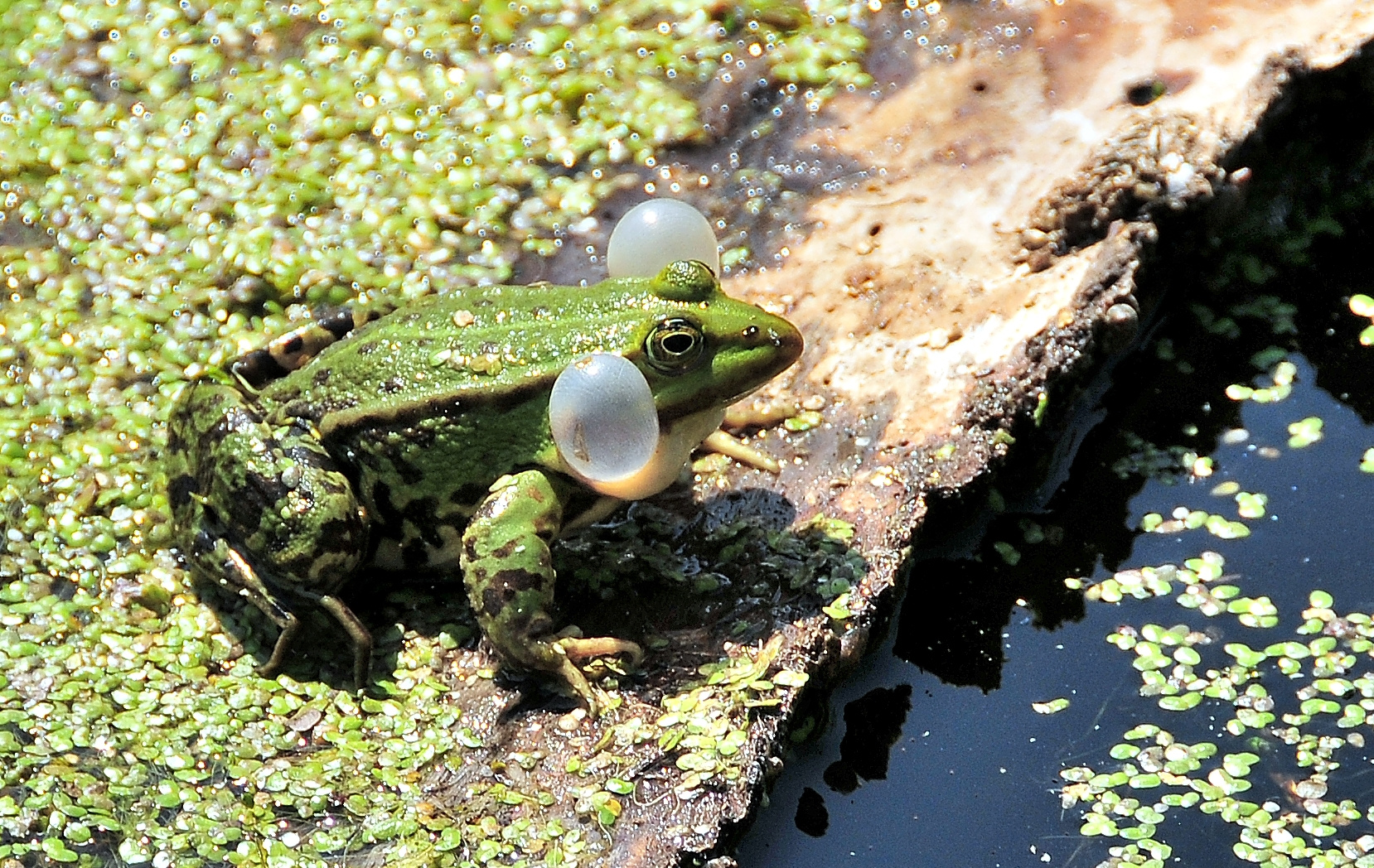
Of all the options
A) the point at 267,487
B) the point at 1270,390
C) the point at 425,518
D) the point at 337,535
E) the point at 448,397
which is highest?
the point at 448,397

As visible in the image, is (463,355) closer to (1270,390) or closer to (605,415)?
(605,415)

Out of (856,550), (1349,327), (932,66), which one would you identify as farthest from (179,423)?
(1349,327)

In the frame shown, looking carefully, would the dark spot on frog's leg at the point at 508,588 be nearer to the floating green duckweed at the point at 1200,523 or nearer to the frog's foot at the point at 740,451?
the frog's foot at the point at 740,451

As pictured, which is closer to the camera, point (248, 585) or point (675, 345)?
point (675, 345)

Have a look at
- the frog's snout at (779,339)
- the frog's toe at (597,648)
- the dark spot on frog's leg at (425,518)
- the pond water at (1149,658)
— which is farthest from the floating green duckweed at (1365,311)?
the dark spot on frog's leg at (425,518)

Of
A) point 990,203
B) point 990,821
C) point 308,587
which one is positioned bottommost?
point 990,821

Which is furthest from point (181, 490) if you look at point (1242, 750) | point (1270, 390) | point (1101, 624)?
point (1270, 390)

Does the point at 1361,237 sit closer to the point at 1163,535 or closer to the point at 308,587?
the point at 1163,535
